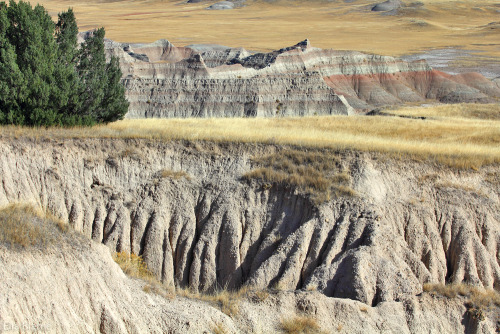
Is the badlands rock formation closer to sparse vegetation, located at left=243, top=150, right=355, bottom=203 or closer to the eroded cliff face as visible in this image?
the eroded cliff face

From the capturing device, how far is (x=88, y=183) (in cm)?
2161

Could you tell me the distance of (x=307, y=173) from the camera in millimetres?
21312

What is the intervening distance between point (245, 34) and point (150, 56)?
72731 mm

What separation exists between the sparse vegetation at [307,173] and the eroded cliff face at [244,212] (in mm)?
350

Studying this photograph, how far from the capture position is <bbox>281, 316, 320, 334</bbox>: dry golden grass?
14.7m

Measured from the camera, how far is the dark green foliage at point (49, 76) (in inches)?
950

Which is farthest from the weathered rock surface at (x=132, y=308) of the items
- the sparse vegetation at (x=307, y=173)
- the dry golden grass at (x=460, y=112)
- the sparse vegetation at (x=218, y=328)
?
the dry golden grass at (x=460, y=112)

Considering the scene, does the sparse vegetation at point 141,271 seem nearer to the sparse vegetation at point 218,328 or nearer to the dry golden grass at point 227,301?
the dry golden grass at point 227,301

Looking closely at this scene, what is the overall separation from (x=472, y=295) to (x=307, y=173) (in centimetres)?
773

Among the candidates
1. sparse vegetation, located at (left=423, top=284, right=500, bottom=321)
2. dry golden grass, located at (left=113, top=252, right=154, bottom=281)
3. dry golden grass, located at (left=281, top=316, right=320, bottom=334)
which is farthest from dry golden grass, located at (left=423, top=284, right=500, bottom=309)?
dry golden grass, located at (left=113, top=252, right=154, bottom=281)

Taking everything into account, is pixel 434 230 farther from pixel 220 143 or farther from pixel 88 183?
pixel 88 183

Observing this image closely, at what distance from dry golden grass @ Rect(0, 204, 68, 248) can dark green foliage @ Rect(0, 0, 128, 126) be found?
8.94 metres

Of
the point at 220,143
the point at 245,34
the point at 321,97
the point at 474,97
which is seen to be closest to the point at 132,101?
the point at 321,97

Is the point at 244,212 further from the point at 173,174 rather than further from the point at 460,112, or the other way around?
the point at 460,112
